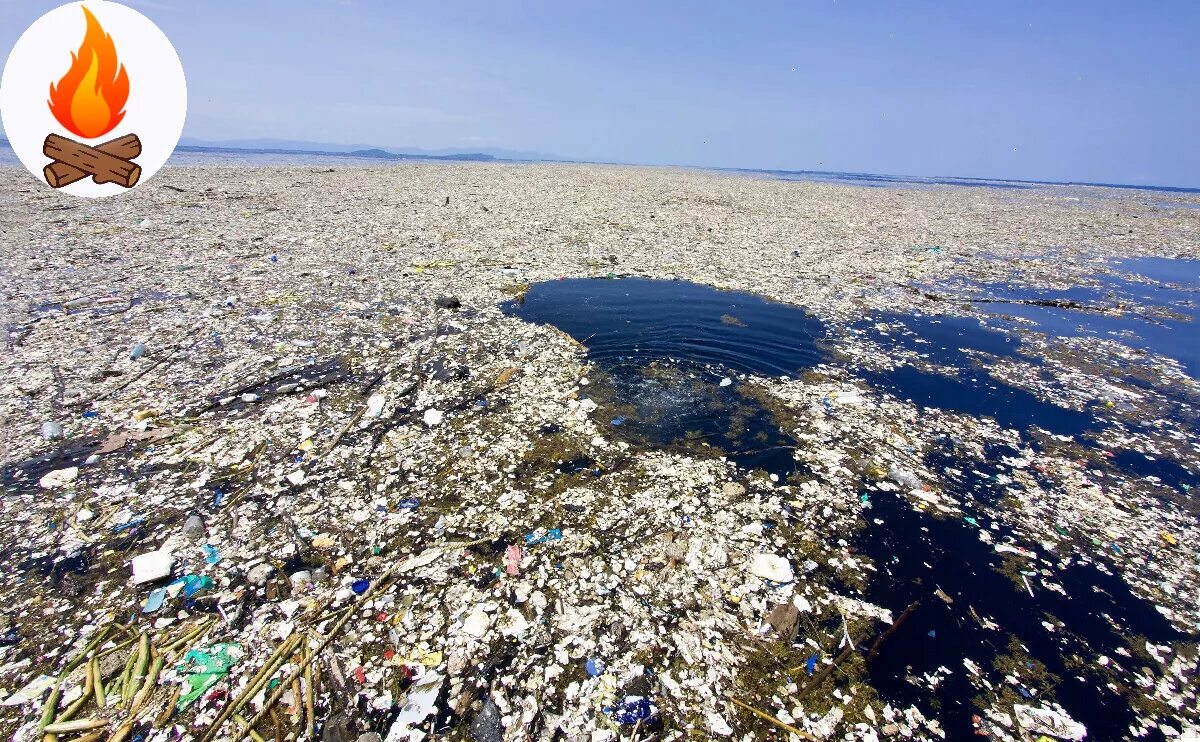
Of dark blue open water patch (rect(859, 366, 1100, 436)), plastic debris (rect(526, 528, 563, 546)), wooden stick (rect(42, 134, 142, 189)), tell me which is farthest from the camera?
wooden stick (rect(42, 134, 142, 189))

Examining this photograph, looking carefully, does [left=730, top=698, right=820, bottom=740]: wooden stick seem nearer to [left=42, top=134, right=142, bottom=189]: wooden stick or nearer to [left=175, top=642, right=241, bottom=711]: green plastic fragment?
[left=175, top=642, right=241, bottom=711]: green plastic fragment

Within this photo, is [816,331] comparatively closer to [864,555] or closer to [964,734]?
[864,555]

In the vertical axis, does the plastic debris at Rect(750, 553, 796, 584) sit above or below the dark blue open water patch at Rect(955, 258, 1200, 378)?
below

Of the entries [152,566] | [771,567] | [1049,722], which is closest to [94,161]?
[152,566]

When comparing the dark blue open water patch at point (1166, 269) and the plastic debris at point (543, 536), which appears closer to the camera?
the plastic debris at point (543, 536)

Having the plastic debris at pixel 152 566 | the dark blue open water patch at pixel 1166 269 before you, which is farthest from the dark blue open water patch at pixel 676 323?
the dark blue open water patch at pixel 1166 269

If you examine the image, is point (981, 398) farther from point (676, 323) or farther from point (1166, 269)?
point (1166, 269)

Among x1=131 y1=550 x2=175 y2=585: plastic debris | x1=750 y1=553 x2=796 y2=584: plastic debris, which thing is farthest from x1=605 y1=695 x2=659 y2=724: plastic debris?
x1=131 y1=550 x2=175 y2=585: plastic debris

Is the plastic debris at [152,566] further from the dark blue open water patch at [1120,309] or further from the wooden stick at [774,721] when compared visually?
the dark blue open water patch at [1120,309]

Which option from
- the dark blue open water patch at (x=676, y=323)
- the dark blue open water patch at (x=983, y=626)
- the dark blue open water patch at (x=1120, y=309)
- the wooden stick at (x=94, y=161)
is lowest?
the dark blue open water patch at (x=983, y=626)
